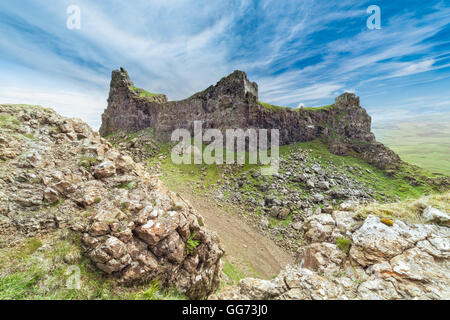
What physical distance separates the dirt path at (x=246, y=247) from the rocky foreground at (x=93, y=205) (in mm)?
7478

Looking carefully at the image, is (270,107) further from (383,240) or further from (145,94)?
(145,94)

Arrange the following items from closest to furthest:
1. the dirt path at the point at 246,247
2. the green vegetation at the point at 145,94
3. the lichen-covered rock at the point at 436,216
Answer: the lichen-covered rock at the point at 436,216 → the dirt path at the point at 246,247 → the green vegetation at the point at 145,94

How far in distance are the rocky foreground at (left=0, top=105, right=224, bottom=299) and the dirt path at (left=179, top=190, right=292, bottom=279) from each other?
748cm

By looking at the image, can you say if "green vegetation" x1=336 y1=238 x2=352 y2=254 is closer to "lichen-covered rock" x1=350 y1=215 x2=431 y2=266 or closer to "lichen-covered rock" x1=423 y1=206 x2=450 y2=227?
"lichen-covered rock" x1=350 y1=215 x2=431 y2=266

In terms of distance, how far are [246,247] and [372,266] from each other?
16177 millimetres

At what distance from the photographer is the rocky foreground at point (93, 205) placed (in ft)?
21.7

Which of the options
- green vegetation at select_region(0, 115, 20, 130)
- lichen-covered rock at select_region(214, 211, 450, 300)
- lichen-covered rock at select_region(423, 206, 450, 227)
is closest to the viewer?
lichen-covered rock at select_region(214, 211, 450, 300)

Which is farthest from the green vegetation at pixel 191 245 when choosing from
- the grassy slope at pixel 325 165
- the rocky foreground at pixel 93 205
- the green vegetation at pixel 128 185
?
the grassy slope at pixel 325 165

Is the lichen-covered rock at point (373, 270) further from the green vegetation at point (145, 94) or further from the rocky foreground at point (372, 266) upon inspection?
the green vegetation at point (145, 94)

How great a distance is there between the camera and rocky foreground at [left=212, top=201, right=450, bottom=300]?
14.6ft

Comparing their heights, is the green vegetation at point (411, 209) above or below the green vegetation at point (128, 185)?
below

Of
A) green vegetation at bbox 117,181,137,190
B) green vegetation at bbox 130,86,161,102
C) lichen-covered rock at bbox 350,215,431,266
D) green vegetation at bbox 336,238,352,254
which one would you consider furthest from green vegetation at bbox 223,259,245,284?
green vegetation at bbox 130,86,161,102

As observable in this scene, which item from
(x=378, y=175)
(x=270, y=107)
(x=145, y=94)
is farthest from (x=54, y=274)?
(x=145, y=94)

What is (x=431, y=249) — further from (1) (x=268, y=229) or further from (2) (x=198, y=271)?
(1) (x=268, y=229)
